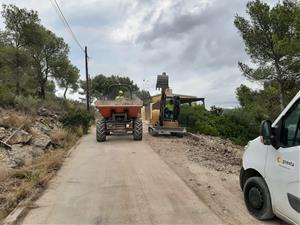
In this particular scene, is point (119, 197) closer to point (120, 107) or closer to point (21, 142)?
point (21, 142)

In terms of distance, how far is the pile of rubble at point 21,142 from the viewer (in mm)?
13764

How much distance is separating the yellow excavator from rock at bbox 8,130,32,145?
696 cm

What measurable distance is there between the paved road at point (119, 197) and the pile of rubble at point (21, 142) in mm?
2060

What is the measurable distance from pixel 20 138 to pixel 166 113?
8.08 m

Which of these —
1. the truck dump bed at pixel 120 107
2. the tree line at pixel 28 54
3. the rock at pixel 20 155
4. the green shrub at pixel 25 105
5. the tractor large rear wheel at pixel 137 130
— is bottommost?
the rock at pixel 20 155

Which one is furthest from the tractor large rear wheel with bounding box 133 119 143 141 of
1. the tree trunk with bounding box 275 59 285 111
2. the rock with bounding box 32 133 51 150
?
the tree trunk with bounding box 275 59 285 111

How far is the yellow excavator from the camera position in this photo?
21422mm

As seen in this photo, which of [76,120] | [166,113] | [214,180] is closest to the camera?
[214,180]

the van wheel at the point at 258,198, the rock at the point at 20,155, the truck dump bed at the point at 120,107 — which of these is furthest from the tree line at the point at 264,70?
the van wheel at the point at 258,198

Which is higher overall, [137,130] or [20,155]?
[137,130]

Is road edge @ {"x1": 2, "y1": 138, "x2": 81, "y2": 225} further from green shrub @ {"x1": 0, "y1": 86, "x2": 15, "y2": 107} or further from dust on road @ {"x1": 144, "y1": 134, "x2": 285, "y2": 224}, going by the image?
green shrub @ {"x1": 0, "y1": 86, "x2": 15, "y2": 107}

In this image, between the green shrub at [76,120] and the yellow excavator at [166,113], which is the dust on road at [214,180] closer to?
the yellow excavator at [166,113]

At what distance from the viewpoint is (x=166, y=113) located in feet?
72.1

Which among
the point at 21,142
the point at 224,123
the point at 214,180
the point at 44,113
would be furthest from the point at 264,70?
the point at 214,180
